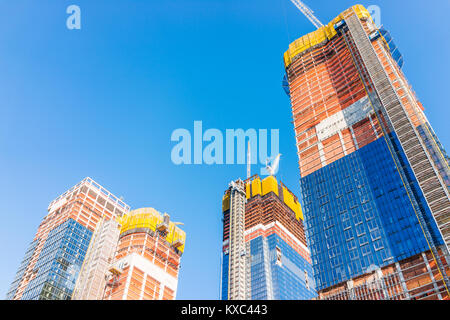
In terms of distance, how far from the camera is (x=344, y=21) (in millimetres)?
161625

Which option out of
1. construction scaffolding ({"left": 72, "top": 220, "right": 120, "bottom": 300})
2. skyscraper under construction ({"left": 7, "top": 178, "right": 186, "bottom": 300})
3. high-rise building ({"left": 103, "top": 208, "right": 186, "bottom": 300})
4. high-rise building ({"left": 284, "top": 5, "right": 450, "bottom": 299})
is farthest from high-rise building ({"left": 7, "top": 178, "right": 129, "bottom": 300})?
high-rise building ({"left": 284, "top": 5, "right": 450, "bottom": 299})

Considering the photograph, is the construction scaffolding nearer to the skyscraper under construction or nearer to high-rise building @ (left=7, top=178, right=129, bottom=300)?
the skyscraper under construction

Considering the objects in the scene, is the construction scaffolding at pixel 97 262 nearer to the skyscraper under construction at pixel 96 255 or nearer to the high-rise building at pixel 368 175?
the skyscraper under construction at pixel 96 255

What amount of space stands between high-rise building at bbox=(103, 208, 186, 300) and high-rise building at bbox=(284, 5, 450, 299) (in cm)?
6138

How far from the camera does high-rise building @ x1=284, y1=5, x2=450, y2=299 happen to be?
9588 cm

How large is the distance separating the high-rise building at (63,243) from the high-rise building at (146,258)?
698 inches

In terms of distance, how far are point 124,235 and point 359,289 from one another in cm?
9574

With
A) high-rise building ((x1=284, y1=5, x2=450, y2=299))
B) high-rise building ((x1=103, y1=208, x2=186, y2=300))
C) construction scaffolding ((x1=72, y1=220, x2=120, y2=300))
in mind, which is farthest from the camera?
high-rise building ((x1=103, y1=208, x2=186, y2=300))

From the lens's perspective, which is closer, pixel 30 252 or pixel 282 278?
pixel 30 252

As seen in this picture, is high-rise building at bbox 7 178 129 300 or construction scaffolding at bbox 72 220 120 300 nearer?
construction scaffolding at bbox 72 220 120 300
